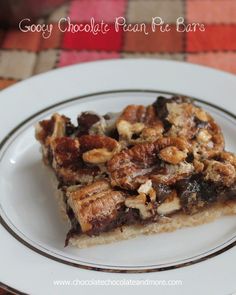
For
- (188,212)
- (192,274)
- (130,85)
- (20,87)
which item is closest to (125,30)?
(130,85)

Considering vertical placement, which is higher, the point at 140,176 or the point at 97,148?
the point at 97,148

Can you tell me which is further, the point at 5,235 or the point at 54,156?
A: the point at 54,156

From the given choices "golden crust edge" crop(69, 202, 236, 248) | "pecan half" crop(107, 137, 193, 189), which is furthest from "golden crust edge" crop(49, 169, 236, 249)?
"pecan half" crop(107, 137, 193, 189)

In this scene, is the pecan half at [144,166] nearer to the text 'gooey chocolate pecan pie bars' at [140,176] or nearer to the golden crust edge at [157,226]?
the text 'gooey chocolate pecan pie bars' at [140,176]

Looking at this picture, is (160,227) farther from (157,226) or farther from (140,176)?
(140,176)

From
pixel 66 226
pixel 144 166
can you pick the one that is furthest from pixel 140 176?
pixel 66 226

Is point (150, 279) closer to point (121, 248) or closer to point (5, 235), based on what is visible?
point (121, 248)
